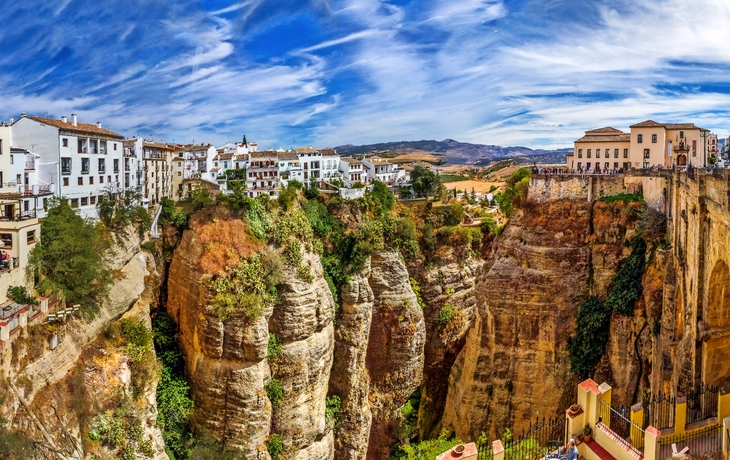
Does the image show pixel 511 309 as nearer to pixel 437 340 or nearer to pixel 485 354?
pixel 485 354

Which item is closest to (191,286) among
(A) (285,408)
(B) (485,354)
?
(A) (285,408)

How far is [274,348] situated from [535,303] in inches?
461

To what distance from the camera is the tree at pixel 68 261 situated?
21.2 meters

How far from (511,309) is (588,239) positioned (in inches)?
166

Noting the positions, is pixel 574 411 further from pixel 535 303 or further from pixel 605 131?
pixel 605 131

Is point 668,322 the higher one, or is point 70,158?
point 70,158

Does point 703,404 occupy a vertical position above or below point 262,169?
below

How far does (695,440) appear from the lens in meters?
13.2

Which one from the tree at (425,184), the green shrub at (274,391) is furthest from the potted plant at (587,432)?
the tree at (425,184)

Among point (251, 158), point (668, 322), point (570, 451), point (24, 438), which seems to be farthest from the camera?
point (251, 158)

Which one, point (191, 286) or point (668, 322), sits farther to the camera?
point (191, 286)

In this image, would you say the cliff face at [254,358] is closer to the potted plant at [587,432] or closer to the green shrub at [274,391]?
the green shrub at [274,391]

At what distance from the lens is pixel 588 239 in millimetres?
23109

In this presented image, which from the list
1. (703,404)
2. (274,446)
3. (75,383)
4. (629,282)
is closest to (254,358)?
(274,446)
